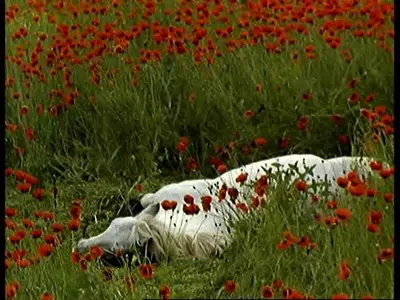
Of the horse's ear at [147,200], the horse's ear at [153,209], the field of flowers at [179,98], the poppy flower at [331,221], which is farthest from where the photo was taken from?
the field of flowers at [179,98]

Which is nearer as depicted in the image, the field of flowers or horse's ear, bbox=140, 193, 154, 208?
horse's ear, bbox=140, 193, 154, 208

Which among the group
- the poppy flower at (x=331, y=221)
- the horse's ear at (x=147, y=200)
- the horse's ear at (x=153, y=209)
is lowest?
the horse's ear at (x=147, y=200)

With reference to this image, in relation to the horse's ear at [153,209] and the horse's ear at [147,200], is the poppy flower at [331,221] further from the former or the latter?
the horse's ear at [147,200]

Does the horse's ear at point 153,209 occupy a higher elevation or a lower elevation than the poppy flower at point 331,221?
lower

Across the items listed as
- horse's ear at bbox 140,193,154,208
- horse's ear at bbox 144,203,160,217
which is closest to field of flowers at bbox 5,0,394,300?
horse's ear at bbox 140,193,154,208

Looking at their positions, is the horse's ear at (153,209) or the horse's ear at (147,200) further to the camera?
→ the horse's ear at (147,200)

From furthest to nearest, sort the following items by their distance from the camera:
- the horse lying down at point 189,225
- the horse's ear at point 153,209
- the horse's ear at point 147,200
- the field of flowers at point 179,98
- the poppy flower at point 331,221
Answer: the field of flowers at point 179,98 < the horse's ear at point 147,200 < the horse's ear at point 153,209 < the horse lying down at point 189,225 < the poppy flower at point 331,221

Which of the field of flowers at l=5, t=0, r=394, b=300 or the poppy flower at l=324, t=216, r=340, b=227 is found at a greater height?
the poppy flower at l=324, t=216, r=340, b=227

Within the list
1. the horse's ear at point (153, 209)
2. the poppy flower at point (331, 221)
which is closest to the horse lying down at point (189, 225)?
the horse's ear at point (153, 209)

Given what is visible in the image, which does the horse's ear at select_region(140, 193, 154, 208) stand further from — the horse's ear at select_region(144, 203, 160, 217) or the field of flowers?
the horse's ear at select_region(144, 203, 160, 217)

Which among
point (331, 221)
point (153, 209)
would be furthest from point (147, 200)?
point (331, 221)

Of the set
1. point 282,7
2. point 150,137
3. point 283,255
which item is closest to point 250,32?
point 282,7

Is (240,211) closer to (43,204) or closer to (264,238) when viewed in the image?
(264,238)

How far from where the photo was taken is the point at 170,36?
6883 mm
